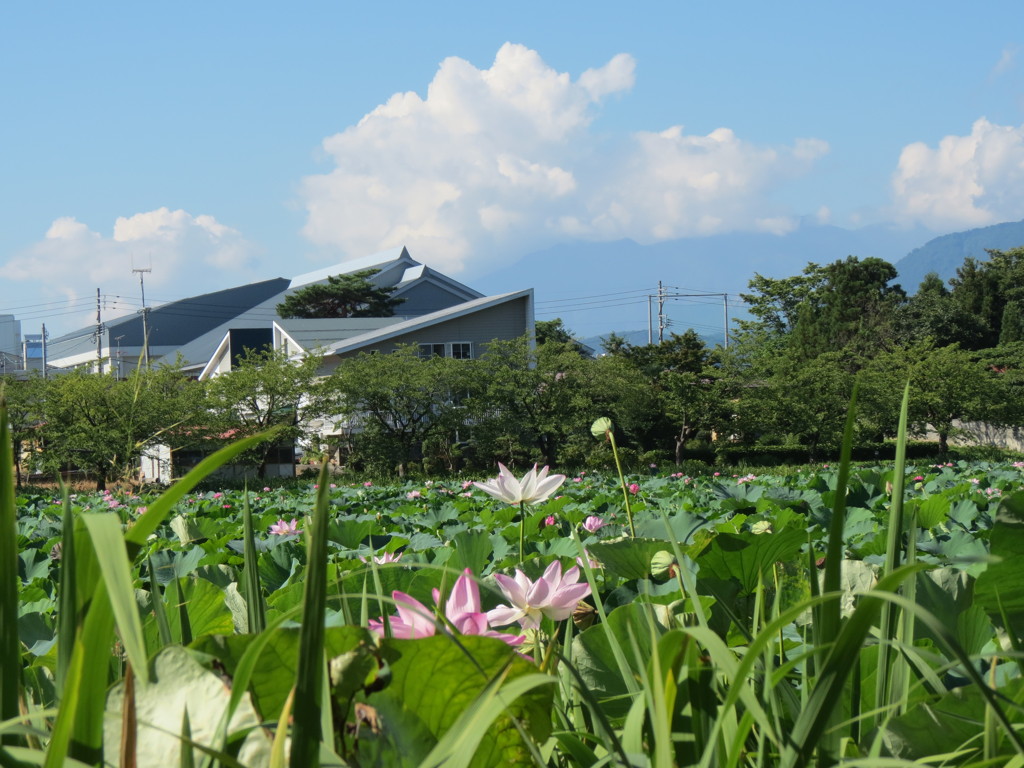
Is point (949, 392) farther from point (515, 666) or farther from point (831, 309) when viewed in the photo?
point (515, 666)

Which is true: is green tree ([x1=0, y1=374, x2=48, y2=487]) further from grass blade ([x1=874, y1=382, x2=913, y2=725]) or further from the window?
grass blade ([x1=874, y1=382, x2=913, y2=725])

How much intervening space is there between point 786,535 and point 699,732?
1.87ft

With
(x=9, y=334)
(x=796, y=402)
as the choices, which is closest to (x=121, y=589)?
(x=796, y=402)

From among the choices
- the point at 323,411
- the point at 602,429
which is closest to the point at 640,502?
the point at 602,429

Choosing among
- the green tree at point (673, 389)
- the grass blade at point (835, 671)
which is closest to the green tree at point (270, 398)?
the green tree at point (673, 389)

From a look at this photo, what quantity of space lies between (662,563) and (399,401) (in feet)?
69.7

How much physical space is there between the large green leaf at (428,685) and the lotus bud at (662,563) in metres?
0.73

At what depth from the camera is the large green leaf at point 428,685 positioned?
1.82ft

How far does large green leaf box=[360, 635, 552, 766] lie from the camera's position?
0.55 metres

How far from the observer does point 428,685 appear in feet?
1.86

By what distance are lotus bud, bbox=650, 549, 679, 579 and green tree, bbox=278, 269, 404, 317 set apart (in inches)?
1479

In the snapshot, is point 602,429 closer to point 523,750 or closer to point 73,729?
point 523,750

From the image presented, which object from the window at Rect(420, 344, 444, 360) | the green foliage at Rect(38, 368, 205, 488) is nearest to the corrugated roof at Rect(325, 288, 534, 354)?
the window at Rect(420, 344, 444, 360)

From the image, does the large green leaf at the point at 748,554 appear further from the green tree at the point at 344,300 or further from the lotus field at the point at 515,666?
the green tree at the point at 344,300
